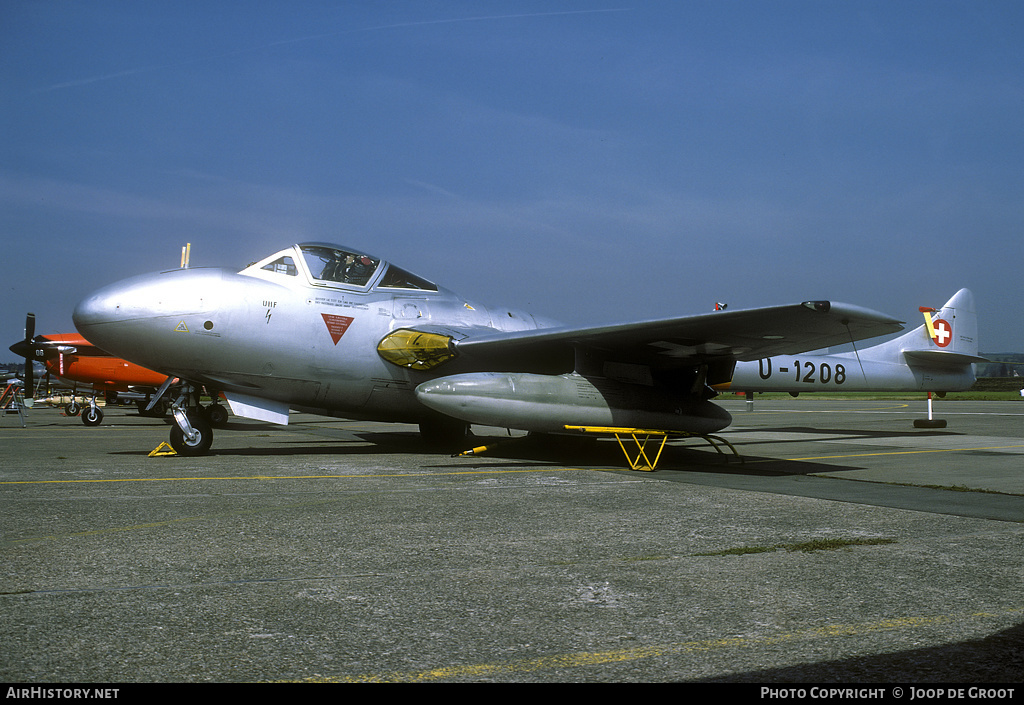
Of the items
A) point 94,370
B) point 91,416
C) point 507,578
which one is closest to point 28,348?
point 91,416

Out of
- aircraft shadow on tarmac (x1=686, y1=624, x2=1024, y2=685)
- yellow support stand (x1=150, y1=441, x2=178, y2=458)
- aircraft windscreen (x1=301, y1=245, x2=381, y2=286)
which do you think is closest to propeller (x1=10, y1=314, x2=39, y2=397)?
yellow support stand (x1=150, y1=441, x2=178, y2=458)

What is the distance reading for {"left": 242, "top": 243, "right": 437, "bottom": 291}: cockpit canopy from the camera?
34.5 feet

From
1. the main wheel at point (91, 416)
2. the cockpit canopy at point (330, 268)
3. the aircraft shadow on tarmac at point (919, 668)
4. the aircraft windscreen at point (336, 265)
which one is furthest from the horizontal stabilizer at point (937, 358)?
the main wheel at point (91, 416)

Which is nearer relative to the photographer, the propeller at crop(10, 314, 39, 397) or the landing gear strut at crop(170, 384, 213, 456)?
the landing gear strut at crop(170, 384, 213, 456)

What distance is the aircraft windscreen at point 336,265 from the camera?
10.7 metres

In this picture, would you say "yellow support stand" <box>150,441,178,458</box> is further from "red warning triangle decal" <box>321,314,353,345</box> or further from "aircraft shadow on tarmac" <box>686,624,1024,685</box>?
"aircraft shadow on tarmac" <box>686,624,1024,685</box>

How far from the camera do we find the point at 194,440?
34.1 feet

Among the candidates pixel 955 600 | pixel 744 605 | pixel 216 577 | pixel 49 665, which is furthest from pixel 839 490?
pixel 49 665

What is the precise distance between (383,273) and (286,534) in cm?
675

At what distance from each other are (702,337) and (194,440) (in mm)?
6997

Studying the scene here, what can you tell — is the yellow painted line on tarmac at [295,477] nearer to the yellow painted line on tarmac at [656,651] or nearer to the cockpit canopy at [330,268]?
the cockpit canopy at [330,268]

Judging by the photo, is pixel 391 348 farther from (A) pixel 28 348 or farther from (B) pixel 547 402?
(A) pixel 28 348

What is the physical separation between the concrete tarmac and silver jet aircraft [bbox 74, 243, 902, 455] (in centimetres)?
173
